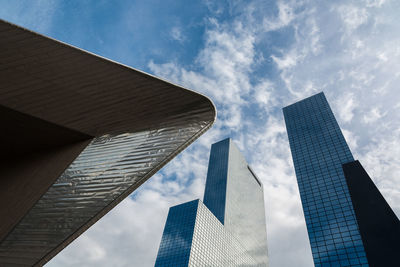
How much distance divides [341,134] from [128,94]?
91705mm

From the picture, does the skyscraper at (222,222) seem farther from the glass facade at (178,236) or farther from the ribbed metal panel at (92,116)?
the ribbed metal panel at (92,116)

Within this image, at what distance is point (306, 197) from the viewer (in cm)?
7494

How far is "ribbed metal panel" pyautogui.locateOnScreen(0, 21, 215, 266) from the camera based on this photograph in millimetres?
11258

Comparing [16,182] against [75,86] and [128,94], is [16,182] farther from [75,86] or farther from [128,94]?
[128,94]

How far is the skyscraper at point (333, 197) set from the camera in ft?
40.4

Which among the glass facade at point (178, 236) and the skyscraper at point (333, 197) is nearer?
the skyscraper at point (333, 197)

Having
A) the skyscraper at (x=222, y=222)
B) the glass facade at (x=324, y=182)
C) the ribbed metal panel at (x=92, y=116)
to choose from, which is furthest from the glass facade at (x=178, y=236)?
the ribbed metal panel at (x=92, y=116)

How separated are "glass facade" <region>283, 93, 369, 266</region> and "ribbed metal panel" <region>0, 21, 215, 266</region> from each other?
199 feet

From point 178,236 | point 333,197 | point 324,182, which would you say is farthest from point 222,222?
point 333,197

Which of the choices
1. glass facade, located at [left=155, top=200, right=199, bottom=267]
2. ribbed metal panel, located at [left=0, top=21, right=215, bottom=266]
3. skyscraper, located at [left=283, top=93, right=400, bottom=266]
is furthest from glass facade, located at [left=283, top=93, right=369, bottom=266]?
ribbed metal panel, located at [left=0, top=21, right=215, bottom=266]

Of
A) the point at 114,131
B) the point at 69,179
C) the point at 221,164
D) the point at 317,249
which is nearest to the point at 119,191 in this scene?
the point at 69,179

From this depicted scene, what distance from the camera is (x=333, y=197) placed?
70.9 m

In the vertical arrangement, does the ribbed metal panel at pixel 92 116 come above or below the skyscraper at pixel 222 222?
below

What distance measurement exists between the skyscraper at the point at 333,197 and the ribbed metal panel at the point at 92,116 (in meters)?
9.50
